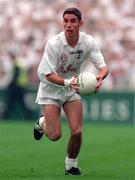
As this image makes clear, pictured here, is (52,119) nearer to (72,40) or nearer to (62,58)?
(62,58)

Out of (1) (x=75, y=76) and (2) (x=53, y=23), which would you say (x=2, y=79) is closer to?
(2) (x=53, y=23)

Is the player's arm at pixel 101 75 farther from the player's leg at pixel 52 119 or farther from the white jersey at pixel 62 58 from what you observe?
the player's leg at pixel 52 119

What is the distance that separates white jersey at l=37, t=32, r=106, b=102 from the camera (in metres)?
10.4

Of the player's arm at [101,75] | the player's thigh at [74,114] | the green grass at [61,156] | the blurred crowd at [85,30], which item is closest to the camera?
the player's arm at [101,75]

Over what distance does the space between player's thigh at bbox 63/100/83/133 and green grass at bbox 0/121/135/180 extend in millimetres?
697

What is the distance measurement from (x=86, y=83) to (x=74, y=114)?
0.76 meters

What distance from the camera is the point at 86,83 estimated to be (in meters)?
10.0

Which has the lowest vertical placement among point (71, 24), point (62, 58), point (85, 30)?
point (62, 58)

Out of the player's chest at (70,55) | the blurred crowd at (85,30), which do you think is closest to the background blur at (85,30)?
the blurred crowd at (85,30)

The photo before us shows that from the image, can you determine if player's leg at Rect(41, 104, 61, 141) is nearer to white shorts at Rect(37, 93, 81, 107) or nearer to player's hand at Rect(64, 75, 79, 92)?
white shorts at Rect(37, 93, 81, 107)

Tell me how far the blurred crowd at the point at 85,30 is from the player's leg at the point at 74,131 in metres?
15.4

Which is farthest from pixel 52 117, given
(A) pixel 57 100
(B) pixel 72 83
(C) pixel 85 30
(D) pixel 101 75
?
(C) pixel 85 30

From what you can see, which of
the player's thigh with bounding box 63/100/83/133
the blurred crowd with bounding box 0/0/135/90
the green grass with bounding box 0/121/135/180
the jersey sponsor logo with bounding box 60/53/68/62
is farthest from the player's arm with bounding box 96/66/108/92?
the blurred crowd with bounding box 0/0/135/90

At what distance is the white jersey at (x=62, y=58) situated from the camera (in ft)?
34.2
